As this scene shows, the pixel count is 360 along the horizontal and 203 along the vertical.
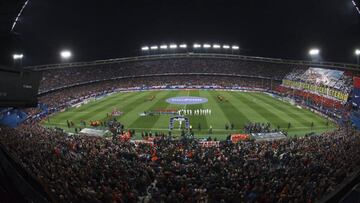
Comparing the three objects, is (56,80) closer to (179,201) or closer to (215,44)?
(215,44)

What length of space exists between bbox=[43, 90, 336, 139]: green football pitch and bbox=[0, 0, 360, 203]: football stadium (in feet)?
0.76

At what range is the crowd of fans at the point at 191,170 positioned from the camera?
14477 mm

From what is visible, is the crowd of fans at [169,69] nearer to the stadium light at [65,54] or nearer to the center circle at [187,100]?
the stadium light at [65,54]

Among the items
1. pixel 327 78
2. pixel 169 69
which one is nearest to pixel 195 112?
pixel 327 78

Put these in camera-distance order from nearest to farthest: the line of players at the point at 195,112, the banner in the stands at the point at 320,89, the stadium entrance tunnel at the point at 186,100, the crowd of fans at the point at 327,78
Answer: the line of players at the point at 195,112, the banner in the stands at the point at 320,89, the crowd of fans at the point at 327,78, the stadium entrance tunnel at the point at 186,100

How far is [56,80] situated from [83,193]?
6820 centimetres

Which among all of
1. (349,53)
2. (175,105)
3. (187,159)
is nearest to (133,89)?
(175,105)

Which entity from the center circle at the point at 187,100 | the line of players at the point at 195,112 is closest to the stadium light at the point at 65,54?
the center circle at the point at 187,100

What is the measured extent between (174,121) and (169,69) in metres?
51.7

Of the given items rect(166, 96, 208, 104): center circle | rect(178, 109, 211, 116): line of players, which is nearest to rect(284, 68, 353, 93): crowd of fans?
rect(166, 96, 208, 104): center circle

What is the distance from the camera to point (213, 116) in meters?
46.1

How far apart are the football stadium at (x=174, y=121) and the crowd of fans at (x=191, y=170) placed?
97 millimetres

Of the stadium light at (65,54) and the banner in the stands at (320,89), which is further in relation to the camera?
the stadium light at (65,54)

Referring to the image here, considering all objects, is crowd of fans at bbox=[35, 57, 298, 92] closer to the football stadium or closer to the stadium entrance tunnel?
the football stadium
